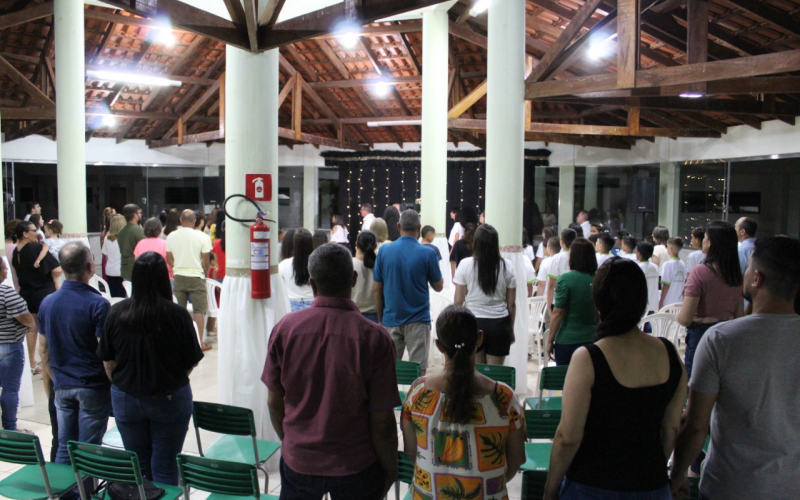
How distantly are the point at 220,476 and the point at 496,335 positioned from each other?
7.50ft

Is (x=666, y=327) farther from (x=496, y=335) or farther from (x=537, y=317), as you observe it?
(x=496, y=335)

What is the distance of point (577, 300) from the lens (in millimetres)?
3871

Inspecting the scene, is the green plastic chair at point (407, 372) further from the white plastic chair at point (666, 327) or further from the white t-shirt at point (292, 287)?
the white plastic chair at point (666, 327)

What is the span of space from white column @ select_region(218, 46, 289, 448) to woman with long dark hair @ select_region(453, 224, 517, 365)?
128cm

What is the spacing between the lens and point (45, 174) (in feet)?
47.7

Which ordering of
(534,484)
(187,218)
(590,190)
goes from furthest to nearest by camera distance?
(590,190), (187,218), (534,484)

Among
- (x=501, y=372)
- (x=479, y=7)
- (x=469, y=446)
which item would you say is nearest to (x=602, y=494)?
(x=469, y=446)

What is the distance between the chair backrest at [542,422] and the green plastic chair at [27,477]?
216 cm

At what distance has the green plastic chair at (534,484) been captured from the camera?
91.4 inches

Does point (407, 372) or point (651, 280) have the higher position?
point (651, 280)

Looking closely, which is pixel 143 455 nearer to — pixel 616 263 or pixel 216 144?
pixel 616 263

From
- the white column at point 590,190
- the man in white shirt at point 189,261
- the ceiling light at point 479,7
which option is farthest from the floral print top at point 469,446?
the white column at point 590,190

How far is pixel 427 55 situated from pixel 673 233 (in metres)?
6.73

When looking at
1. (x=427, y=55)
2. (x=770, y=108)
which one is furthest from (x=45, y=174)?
(x=770, y=108)
